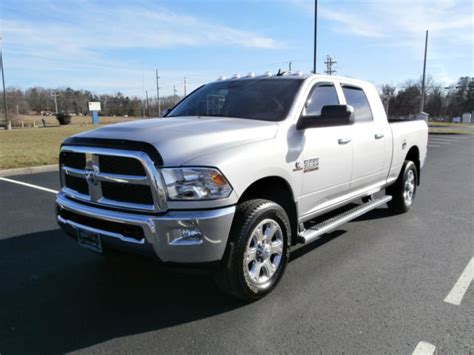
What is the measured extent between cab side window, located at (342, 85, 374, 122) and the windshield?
3.13 feet

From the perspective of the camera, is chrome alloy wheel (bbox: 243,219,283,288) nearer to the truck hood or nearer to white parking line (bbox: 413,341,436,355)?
the truck hood

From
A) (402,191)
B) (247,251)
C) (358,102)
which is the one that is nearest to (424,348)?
(247,251)

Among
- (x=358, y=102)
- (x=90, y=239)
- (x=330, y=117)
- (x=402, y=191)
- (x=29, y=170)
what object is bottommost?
(x=29, y=170)

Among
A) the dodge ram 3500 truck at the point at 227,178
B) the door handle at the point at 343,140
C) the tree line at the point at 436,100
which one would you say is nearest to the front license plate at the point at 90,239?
the dodge ram 3500 truck at the point at 227,178

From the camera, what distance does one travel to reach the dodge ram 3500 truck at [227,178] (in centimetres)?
283

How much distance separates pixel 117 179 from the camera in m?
3.00

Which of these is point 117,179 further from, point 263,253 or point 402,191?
point 402,191

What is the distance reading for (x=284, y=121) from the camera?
3662 mm

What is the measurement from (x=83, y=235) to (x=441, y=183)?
8194mm

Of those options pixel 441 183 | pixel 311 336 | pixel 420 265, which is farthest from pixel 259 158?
pixel 441 183

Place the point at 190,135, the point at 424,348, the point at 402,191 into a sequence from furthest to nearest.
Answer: the point at 402,191 → the point at 190,135 → the point at 424,348

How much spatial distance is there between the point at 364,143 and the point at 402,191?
5.89 ft

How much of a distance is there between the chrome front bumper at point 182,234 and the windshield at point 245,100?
1.36 m

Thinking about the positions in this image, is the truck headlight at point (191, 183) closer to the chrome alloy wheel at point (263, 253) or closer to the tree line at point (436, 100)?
the chrome alloy wheel at point (263, 253)
